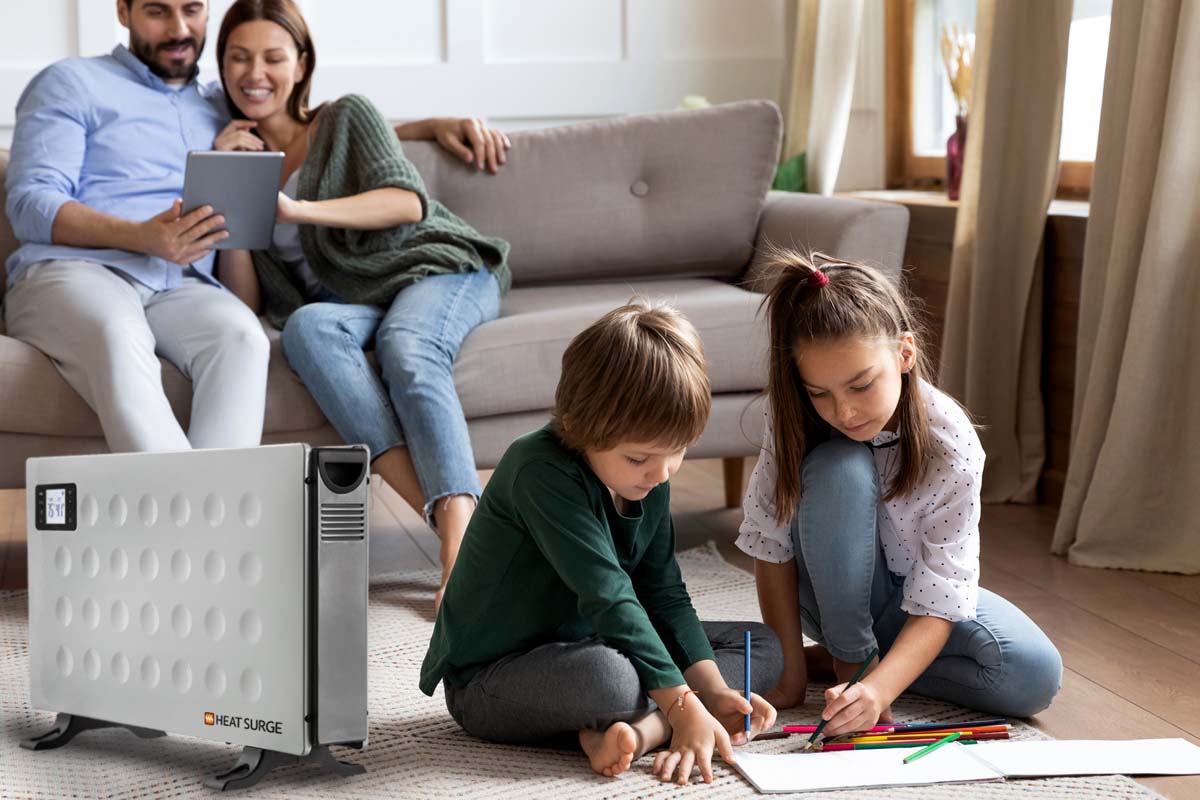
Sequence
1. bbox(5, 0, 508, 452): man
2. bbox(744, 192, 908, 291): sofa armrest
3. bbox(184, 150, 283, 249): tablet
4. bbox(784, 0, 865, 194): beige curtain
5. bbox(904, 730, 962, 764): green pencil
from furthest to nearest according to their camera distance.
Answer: bbox(784, 0, 865, 194): beige curtain → bbox(744, 192, 908, 291): sofa armrest → bbox(184, 150, 283, 249): tablet → bbox(5, 0, 508, 452): man → bbox(904, 730, 962, 764): green pencil

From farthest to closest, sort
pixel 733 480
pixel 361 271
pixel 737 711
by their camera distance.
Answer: pixel 733 480 → pixel 361 271 → pixel 737 711

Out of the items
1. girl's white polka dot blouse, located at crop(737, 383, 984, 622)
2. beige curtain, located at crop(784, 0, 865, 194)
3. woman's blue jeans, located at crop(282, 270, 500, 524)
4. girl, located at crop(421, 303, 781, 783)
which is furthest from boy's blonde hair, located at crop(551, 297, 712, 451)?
beige curtain, located at crop(784, 0, 865, 194)

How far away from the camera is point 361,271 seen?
7.61ft

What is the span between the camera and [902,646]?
1.45m

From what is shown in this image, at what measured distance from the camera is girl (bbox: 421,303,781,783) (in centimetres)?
130

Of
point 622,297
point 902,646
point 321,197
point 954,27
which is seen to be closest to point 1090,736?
point 902,646

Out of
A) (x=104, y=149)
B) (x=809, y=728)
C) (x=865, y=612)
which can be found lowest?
(x=809, y=728)

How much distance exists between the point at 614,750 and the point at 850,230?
1.30 m

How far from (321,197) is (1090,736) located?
1544mm

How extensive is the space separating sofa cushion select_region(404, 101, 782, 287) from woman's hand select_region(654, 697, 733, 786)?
146cm

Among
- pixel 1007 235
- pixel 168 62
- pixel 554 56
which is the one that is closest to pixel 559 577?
pixel 168 62

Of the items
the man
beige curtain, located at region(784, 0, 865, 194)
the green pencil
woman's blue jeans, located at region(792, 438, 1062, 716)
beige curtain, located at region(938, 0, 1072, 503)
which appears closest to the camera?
the green pencil

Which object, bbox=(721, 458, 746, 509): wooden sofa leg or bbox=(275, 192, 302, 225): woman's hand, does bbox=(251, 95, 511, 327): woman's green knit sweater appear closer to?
bbox=(275, 192, 302, 225): woman's hand

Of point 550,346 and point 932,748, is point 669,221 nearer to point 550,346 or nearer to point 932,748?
point 550,346
